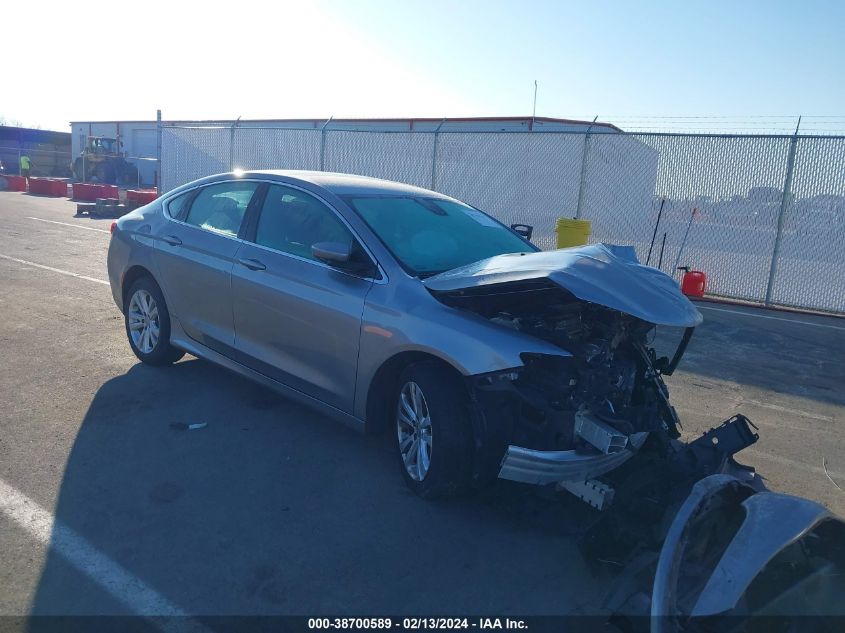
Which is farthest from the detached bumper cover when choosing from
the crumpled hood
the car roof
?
the car roof

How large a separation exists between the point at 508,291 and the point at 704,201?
32.2 ft

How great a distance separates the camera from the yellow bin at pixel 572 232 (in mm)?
12008

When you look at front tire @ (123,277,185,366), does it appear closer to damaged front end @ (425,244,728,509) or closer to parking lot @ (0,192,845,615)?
parking lot @ (0,192,845,615)

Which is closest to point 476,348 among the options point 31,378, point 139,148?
point 31,378

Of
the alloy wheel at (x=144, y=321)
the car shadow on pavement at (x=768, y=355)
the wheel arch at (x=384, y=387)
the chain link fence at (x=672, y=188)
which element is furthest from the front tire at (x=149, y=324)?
the chain link fence at (x=672, y=188)

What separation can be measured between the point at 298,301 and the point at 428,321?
1.08 metres

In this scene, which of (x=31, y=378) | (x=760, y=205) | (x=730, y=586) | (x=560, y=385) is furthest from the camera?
(x=760, y=205)

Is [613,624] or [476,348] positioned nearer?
[613,624]

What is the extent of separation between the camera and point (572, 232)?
39.5 feet

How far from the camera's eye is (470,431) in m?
3.89

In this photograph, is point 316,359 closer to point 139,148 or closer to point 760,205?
point 760,205

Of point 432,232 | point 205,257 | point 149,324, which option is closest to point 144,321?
point 149,324

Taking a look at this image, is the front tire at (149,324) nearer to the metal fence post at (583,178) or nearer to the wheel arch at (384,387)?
the wheel arch at (384,387)

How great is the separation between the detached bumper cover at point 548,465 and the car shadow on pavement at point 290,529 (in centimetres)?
40
